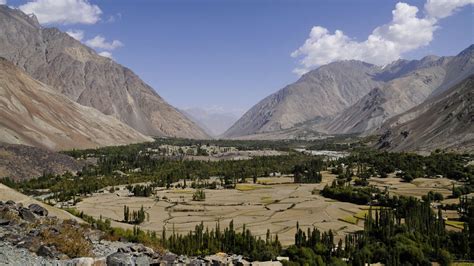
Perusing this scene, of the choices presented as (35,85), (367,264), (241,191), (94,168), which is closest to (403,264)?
(367,264)

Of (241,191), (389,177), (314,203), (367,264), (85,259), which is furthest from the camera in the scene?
(389,177)

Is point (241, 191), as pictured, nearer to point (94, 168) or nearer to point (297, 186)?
point (297, 186)

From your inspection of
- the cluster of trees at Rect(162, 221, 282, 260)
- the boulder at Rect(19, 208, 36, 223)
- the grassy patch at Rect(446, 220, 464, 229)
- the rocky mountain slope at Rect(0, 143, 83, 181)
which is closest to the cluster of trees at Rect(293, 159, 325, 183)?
the grassy patch at Rect(446, 220, 464, 229)

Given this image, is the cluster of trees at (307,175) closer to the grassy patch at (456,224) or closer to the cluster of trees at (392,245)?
the grassy patch at (456,224)

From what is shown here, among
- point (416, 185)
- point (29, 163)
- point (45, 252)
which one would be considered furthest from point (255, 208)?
point (29, 163)

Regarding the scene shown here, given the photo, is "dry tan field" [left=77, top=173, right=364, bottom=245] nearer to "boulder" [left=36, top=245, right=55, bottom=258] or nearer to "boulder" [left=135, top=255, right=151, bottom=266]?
"boulder" [left=135, top=255, right=151, bottom=266]

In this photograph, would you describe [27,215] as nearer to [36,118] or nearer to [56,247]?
[56,247]

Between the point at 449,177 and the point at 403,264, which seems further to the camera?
the point at 449,177
